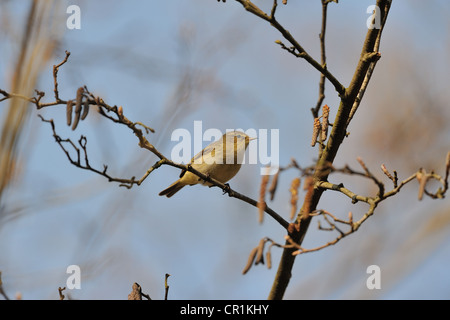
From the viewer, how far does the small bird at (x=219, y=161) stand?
5.25 meters

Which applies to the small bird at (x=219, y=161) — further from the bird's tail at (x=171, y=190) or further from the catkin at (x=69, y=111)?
the catkin at (x=69, y=111)

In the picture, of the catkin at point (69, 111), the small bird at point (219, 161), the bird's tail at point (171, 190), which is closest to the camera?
the catkin at point (69, 111)

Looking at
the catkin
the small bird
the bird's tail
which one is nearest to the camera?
the catkin

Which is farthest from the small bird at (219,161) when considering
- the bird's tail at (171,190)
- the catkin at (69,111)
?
the catkin at (69,111)

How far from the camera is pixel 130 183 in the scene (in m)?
2.77

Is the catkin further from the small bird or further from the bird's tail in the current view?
the bird's tail

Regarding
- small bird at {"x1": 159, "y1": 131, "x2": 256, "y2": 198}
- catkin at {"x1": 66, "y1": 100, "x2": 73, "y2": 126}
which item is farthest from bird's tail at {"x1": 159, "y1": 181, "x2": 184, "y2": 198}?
catkin at {"x1": 66, "y1": 100, "x2": 73, "y2": 126}

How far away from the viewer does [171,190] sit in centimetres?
588

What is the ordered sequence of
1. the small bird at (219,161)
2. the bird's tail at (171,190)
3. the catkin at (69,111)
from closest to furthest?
1. the catkin at (69,111)
2. the small bird at (219,161)
3. the bird's tail at (171,190)

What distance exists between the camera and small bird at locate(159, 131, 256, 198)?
5.25 metres

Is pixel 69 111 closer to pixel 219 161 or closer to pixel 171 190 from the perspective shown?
pixel 219 161
